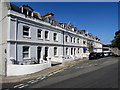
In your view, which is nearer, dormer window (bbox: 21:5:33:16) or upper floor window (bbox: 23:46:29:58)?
upper floor window (bbox: 23:46:29:58)

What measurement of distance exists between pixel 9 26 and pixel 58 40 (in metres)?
10.1

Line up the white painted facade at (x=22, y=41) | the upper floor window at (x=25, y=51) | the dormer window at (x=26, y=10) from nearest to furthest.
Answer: the white painted facade at (x=22, y=41)
the upper floor window at (x=25, y=51)
the dormer window at (x=26, y=10)

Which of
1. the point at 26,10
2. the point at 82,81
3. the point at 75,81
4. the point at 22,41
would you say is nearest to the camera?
the point at 82,81

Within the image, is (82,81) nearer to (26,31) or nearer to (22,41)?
(22,41)

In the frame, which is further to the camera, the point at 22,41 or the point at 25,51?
the point at 25,51

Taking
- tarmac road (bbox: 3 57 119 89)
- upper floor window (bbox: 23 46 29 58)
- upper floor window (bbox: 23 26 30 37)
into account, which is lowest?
tarmac road (bbox: 3 57 119 89)

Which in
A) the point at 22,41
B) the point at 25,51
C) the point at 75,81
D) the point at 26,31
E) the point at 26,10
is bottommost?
the point at 75,81

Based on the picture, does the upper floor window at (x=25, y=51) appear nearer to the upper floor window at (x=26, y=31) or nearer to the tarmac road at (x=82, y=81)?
the upper floor window at (x=26, y=31)

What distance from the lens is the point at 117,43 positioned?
110ft

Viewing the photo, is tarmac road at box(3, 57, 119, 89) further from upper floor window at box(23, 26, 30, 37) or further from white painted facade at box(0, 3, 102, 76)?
upper floor window at box(23, 26, 30, 37)

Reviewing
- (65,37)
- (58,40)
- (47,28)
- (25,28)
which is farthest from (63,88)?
(65,37)

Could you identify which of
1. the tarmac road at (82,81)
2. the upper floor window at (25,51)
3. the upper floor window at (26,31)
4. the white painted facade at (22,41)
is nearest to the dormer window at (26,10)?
the white painted facade at (22,41)

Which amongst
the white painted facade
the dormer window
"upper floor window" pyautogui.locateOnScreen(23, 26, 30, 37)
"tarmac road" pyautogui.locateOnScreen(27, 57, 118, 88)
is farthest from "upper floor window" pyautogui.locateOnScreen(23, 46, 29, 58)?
"tarmac road" pyautogui.locateOnScreen(27, 57, 118, 88)

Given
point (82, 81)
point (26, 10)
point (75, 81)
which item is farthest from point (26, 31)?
point (82, 81)
